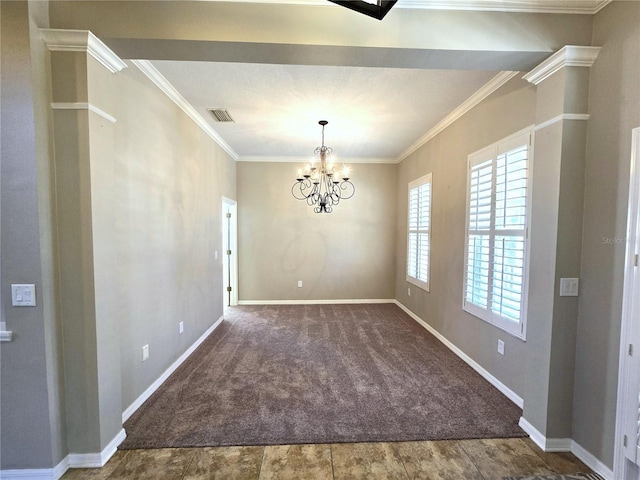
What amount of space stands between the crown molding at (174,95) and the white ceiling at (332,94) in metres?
0.05

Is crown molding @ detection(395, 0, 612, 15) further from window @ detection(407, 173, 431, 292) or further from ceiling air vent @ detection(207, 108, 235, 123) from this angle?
window @ detection(407, 173, 431, 292)

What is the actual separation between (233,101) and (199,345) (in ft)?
9.97

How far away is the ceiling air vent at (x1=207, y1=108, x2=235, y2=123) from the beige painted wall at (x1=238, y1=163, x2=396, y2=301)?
1999 mm

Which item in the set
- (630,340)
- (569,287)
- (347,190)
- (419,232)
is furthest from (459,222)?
(347,190)

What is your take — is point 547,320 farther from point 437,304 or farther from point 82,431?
point 82,431

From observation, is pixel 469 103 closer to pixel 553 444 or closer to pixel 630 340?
pixel 630 340

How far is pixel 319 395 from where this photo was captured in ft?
8.50

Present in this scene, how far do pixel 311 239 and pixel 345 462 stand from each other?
4.20 meters

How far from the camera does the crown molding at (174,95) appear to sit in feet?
7.85

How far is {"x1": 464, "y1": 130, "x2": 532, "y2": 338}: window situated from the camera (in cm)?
239

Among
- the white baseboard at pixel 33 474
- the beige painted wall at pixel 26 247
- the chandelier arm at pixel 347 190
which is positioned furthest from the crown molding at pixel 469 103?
the white baseboard at pixel 33 474

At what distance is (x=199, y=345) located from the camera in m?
3.71

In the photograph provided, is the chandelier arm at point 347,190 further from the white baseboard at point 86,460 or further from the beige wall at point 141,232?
the white baseboard at point 86,460

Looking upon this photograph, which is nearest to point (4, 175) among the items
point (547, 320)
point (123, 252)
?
point (123, 252)
